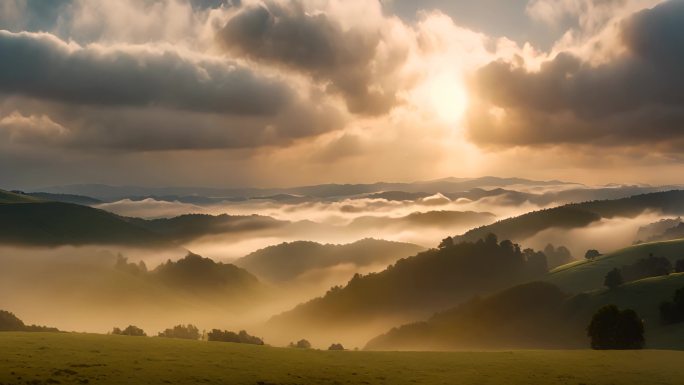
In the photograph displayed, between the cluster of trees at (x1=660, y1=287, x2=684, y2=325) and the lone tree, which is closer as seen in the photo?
the lone tree

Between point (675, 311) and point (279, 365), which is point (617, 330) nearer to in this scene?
point (675, 311)

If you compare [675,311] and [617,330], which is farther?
[675,311]

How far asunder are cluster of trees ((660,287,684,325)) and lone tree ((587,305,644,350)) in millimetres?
62546

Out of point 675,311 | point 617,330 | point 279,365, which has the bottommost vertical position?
point 279,365

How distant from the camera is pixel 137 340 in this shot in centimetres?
8031

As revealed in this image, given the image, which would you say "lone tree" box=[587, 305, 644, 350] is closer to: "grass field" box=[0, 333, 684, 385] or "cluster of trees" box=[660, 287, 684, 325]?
"grass field" box=[0, 333, 684, 385]

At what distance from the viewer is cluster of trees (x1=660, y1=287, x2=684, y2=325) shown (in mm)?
161375

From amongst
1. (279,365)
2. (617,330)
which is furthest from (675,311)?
(279,365)

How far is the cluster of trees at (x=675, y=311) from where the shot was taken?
6353 inches

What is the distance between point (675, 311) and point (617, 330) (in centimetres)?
6614

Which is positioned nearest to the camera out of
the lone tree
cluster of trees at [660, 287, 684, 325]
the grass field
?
the grass field

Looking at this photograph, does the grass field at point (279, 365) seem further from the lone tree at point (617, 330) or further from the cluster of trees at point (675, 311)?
the cluster of trees at point (675, 311)

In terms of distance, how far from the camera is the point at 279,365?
7238cm

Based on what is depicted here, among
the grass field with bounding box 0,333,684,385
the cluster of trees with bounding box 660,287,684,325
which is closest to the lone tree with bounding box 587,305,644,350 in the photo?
the grass field with bounding box 0,333,684,385
